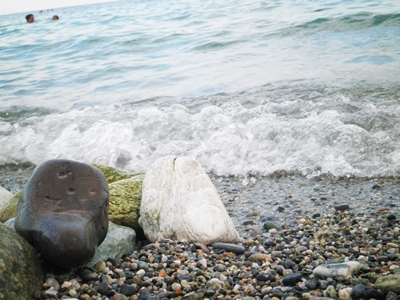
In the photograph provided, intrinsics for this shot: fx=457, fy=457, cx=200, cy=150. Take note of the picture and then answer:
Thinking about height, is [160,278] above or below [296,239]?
above

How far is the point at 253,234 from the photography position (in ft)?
12.4

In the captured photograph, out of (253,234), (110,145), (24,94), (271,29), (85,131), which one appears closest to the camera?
(253,234)

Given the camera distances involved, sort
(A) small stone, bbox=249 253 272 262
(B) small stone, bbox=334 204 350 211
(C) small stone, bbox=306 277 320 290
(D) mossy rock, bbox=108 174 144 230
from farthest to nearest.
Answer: (B) small stone, bbox=334 204 350 211 → (D) mossy rock, bbox=108 174 144 230 → (A) small stone, bbox=249 253 272 262 → (C) small stone, bbox=306 277 320 290

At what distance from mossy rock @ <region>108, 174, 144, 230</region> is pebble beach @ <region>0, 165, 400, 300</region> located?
26cm

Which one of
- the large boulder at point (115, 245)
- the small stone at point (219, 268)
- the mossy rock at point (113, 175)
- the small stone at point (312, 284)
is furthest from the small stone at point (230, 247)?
the mossy rock at point (113, 175)

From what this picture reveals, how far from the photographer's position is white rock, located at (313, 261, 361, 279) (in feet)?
8.81

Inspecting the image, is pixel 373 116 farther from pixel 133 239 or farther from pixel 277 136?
pixel 133 239

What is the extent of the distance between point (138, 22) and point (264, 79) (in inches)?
437

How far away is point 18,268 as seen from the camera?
250 centimetres

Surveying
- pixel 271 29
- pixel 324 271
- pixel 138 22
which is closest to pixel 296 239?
pixel 324 271

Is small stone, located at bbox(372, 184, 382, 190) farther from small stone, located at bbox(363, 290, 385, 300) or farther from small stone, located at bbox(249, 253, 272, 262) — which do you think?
small stone, located at bbox(363, 290, 385, 300)

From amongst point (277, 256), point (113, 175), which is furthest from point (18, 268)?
point (113, 175)

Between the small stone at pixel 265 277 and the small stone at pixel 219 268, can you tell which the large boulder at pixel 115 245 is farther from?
the small stone at pixel 265 277

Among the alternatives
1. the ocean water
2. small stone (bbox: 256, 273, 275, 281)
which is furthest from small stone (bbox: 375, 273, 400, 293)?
the ocean water
